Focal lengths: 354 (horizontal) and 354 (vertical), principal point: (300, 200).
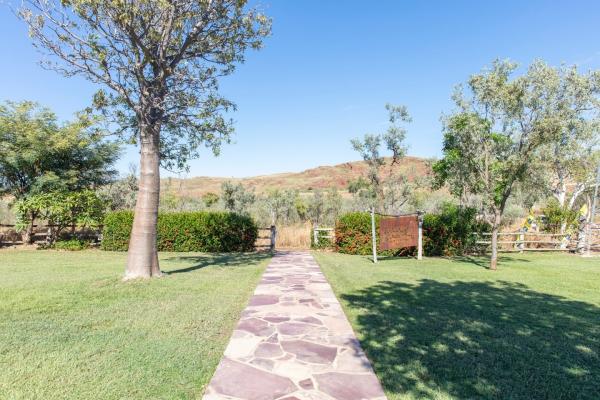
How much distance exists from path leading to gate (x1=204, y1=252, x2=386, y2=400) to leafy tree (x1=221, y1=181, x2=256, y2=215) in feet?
78.0

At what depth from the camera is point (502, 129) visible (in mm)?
10562

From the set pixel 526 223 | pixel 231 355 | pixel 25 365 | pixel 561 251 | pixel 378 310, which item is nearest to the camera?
pixel 25 365

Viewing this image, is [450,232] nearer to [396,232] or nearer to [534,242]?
[396,232]

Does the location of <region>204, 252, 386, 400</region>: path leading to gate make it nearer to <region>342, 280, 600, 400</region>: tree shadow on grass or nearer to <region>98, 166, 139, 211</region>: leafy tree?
<region>342, 280, 600, 400</region>: tree shadow on grass

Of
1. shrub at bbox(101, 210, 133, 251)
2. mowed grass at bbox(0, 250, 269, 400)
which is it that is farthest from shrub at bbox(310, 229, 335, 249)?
mowed grass at bbox(0, 250, 269, 400)

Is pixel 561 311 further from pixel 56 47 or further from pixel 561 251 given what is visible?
pixel 561 251

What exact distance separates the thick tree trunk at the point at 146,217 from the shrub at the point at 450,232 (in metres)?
10.2

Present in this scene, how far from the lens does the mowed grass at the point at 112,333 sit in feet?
9.59

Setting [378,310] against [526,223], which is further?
[526,223]

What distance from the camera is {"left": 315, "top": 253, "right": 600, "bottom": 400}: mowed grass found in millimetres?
3049

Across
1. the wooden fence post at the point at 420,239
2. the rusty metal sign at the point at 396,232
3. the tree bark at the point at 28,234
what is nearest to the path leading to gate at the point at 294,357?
the rusty metal sign at the point at 396,232

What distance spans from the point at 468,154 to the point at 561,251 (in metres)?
9.24

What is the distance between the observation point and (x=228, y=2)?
8.29 m

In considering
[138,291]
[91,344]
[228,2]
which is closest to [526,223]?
[228,2]
